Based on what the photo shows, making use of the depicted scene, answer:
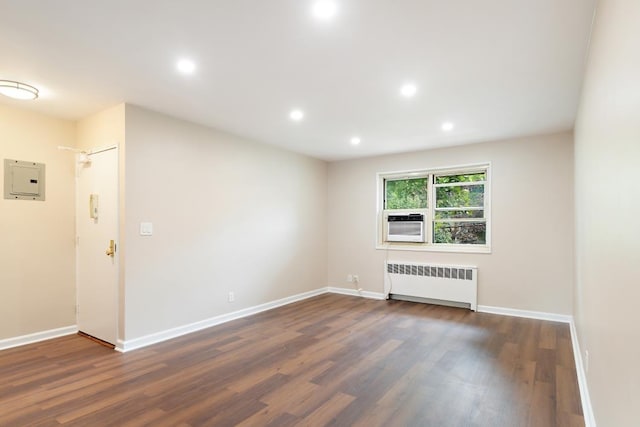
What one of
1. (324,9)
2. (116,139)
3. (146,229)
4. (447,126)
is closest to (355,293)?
(447,126)

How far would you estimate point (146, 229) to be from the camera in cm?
370

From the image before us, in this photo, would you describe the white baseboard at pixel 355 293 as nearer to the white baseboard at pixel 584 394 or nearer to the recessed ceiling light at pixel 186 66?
the white baseboard at pixel 584 394

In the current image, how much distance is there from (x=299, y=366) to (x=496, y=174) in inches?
156

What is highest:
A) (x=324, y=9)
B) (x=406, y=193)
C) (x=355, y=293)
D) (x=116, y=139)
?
(x=324, y=9)

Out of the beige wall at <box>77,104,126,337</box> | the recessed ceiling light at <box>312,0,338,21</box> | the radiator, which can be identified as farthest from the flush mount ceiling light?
the radiator

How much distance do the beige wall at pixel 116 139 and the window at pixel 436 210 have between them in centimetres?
409

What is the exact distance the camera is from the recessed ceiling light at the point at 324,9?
A: 1.95 metres

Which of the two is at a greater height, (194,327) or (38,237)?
(38,237)

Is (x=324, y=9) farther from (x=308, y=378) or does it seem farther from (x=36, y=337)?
(x=36, y=337)

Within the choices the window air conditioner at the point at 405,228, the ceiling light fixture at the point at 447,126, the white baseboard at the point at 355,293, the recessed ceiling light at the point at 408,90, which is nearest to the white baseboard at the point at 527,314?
the window air conditioner at the point at 405,228

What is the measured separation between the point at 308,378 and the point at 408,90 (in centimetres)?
277

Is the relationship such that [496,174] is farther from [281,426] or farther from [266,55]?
[281,426]

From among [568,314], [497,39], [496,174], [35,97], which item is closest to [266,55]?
[497,39]

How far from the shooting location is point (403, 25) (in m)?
2.18
